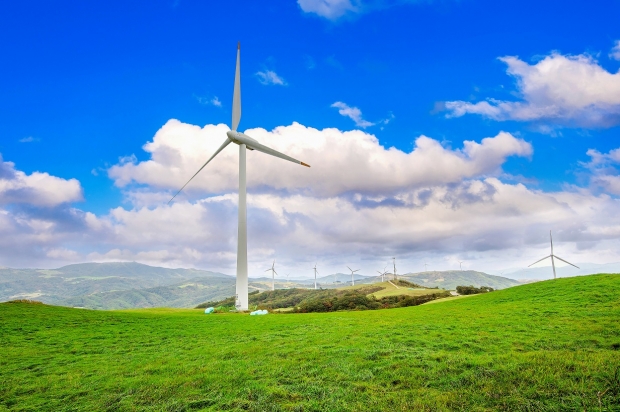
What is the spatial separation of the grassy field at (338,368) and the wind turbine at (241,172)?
29011 millimetres

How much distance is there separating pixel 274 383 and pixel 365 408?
12.0 feet

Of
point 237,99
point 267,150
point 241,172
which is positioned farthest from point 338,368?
point 237,99

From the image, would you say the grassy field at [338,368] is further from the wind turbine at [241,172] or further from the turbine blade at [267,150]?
the turbine blade at [267,150]

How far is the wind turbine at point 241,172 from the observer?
5516 centimetres

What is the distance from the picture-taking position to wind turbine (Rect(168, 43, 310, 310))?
181 ft

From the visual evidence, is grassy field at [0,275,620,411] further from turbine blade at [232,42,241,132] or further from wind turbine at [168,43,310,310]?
turbine blade at [232,42,241,132]

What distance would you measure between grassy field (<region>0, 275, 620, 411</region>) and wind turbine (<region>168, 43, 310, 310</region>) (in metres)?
29.0

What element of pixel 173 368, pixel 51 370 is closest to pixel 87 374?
pixel 51 370

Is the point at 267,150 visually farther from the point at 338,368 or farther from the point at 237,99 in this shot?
the point at 338,368

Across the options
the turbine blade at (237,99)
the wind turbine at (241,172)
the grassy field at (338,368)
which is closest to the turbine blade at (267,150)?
the wind turbine at (241,172)

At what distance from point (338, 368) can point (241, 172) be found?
48284 mm

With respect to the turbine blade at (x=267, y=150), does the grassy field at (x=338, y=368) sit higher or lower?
lower

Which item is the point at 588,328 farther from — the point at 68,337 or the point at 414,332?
the point at 68,337

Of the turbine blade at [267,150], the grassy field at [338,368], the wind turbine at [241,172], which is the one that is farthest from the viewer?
the turbine blade at [267,150]
